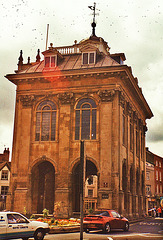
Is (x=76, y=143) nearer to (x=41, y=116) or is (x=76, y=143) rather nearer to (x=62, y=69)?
(x=41, y=116)

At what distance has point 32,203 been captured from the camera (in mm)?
37688

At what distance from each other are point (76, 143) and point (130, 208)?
374 inches

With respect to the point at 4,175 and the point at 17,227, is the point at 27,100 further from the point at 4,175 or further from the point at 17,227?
the point at 4,175

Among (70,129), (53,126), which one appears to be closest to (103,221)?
(70,129)

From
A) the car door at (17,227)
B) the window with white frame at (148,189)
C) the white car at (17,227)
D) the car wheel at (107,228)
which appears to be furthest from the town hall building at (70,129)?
the window with white frame at (148,189)

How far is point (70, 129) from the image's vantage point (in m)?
37.0

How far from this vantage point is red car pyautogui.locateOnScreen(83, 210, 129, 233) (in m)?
23.6

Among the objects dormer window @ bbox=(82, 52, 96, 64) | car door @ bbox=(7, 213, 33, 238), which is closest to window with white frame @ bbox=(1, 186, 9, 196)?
dormer window @ bbox=(82, 52, 96, 64)

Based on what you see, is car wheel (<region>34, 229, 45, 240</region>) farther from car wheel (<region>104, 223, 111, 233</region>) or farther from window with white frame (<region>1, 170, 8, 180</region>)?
window with white frame (<region>1, 170, 8, 180</region>)

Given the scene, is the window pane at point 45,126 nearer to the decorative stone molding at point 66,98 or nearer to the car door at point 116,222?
the decorative stone molding at point 66,98

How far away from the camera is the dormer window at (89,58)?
3897 centimetres

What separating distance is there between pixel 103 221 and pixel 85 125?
14.5 m

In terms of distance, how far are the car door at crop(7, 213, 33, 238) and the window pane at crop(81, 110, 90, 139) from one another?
1902 centimetres

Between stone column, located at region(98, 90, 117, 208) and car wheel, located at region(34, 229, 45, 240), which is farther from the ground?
stone column, located at region(98, 90, 117, 208)
